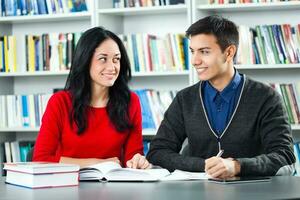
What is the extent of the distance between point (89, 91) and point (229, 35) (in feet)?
2.45

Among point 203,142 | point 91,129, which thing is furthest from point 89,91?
point 203,142

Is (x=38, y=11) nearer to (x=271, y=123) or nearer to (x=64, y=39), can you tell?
(x=64, y=39)

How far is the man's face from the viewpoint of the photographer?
2.74m

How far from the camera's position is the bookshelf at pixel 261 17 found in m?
4.09

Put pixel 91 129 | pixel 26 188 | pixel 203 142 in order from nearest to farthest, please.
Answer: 1. pixel 26 188
2. pixel 203 142
3. pixel 91 129

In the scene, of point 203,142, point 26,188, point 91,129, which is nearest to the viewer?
point 26,188

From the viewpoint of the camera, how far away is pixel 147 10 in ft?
13.9

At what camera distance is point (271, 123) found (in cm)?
261

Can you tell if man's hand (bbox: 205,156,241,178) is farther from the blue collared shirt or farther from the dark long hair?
the dark long hair

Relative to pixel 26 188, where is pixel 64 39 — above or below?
above

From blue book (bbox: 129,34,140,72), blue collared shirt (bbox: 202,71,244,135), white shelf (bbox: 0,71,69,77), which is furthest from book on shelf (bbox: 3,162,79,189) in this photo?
white shelf (bbox: 0,71,69,77)

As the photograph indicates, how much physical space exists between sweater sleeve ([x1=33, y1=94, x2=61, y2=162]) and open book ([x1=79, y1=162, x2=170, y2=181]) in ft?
2.04

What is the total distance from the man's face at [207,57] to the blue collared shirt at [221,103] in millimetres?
→ 63

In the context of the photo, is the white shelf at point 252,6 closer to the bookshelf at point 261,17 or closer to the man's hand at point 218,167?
the bookshelf at point 261,17
